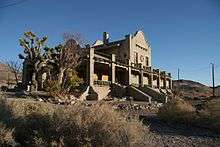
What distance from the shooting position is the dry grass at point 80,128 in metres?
9.09

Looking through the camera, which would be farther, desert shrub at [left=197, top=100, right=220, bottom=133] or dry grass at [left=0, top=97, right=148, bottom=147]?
desert shrub at [left=197, top=100, right=220, bottom=133]

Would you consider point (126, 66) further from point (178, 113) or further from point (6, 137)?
point (6, 137)

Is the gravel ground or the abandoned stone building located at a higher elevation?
the abandoned stone building

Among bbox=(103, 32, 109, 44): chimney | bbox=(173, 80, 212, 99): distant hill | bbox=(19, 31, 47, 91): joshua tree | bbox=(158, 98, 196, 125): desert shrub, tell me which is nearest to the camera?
bbox=(158, 98, 196, 125): desert shrub

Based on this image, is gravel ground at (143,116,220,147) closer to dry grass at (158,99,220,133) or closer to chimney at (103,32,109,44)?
dry grass at (158,99,220,133)

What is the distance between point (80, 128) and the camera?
9.44 m

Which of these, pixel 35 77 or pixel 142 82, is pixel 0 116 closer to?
pixel 35 77

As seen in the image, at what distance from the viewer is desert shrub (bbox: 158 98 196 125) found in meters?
19.9

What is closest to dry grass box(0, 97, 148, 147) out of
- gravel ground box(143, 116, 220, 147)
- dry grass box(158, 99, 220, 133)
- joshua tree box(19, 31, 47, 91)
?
gravel ground box(143, 116, 220, 147)

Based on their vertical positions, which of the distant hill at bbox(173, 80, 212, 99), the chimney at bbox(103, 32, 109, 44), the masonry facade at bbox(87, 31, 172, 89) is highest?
the chimney at bbox(103, 32, 109, 44)

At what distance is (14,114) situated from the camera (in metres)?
11.6

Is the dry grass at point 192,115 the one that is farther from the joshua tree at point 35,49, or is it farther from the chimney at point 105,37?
the chimney at point 105,37

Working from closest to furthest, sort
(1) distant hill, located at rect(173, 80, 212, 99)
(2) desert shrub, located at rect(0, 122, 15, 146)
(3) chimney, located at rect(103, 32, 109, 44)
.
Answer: (2) desert shrub, located at rect(0, 122, 15, 146)
(3) chimney, located at rect(103, 32, 109, 44)
(1) distant hill, located at rect(173, 80, 212, 99)

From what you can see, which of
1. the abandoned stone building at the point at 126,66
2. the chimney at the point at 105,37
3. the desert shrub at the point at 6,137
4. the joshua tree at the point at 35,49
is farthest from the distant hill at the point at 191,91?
the desert shrub at the point at 6,137
